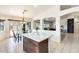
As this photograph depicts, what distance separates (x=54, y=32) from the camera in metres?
5.96

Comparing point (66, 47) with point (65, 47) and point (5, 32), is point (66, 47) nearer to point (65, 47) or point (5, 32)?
point (65, 47)

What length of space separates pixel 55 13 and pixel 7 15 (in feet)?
11.3

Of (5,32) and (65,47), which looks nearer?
(5,32)

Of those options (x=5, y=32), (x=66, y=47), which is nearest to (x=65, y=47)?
(x=66, y=47)

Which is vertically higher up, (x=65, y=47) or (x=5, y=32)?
(x=5, y=32)

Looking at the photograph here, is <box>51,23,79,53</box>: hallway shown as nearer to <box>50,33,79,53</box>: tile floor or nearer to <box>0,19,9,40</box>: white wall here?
<box>50,33,79,53</box>: tile floor

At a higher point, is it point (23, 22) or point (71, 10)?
point (71, 10)

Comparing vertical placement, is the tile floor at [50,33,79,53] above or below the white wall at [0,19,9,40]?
below

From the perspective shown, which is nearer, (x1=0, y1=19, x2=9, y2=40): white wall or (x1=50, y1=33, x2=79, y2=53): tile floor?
(x1=0, y1=19, x2=9, y2=40): white wall

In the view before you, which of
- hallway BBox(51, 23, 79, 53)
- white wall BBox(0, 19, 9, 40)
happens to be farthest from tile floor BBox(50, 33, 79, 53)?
white wall BBox(0, 19, 9, 40)
